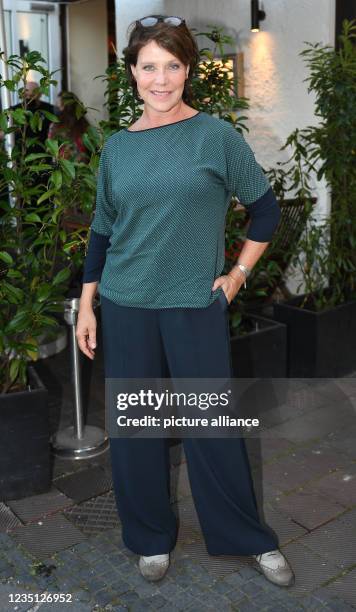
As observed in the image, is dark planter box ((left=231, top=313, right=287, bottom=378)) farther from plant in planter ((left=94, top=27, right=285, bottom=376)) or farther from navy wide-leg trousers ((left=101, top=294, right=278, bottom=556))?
navy wide-leg trousers ((left=101, top=294, right=278, bottom=556))

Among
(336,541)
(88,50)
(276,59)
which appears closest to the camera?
(336,541)

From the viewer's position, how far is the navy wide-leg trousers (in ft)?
7.41

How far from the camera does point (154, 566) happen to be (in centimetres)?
248

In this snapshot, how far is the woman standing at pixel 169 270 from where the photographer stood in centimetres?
210

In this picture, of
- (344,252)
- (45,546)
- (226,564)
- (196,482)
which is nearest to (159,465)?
(196,482)

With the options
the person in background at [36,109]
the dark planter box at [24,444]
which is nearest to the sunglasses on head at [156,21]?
the person in background at [36,109]

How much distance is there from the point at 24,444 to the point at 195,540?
0.84 meters

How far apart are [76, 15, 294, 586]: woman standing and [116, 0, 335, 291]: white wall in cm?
335

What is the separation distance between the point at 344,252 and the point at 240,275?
90.3 inches

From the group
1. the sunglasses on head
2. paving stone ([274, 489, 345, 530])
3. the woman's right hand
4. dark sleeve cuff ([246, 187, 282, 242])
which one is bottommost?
paving stone ([274, 489, 345, 530])

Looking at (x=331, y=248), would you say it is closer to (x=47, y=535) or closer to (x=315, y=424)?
(x=315, y=424)

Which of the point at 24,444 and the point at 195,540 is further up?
the point at 24,444

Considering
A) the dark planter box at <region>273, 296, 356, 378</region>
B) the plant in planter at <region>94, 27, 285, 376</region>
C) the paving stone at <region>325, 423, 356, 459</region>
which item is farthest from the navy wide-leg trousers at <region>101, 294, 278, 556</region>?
the dark planter box at <region>273, 296, 356, 378</region>

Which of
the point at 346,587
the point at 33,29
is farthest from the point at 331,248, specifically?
the point at 33,29
